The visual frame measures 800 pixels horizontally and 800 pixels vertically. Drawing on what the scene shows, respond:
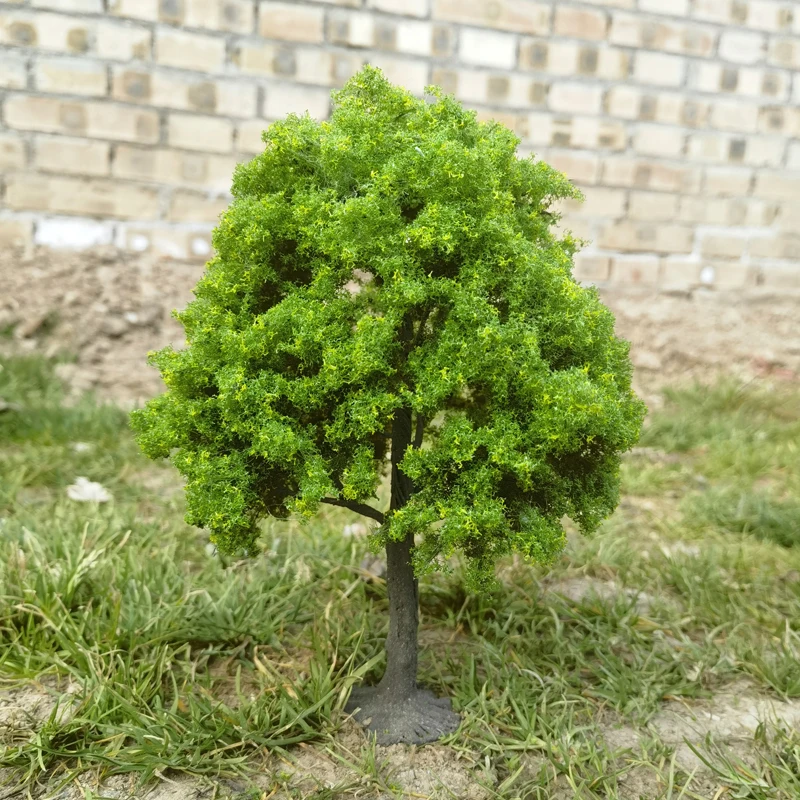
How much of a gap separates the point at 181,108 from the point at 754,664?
4.59 m

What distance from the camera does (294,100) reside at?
537cm

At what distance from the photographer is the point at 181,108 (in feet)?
17.2

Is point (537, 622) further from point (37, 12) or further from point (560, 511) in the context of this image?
point (37, 12)

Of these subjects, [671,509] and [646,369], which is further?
[646,369]

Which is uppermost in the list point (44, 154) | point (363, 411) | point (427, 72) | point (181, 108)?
point (427, 72)

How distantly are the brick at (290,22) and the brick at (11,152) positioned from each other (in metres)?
1.70

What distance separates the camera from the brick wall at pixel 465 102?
5.13m

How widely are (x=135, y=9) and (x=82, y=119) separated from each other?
0.76 metres

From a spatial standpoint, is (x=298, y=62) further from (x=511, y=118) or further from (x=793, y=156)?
(x=793, y=156)

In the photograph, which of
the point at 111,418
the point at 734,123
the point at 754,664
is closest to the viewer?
the point at 754,664

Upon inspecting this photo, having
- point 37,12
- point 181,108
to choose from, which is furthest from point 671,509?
point 37,12

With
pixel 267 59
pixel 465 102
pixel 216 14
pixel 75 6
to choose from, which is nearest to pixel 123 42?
pixel 75 6

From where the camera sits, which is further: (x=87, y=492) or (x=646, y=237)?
(x=646, y=237)

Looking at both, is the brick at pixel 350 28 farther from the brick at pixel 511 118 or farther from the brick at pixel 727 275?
the brick at pixel 727 275
